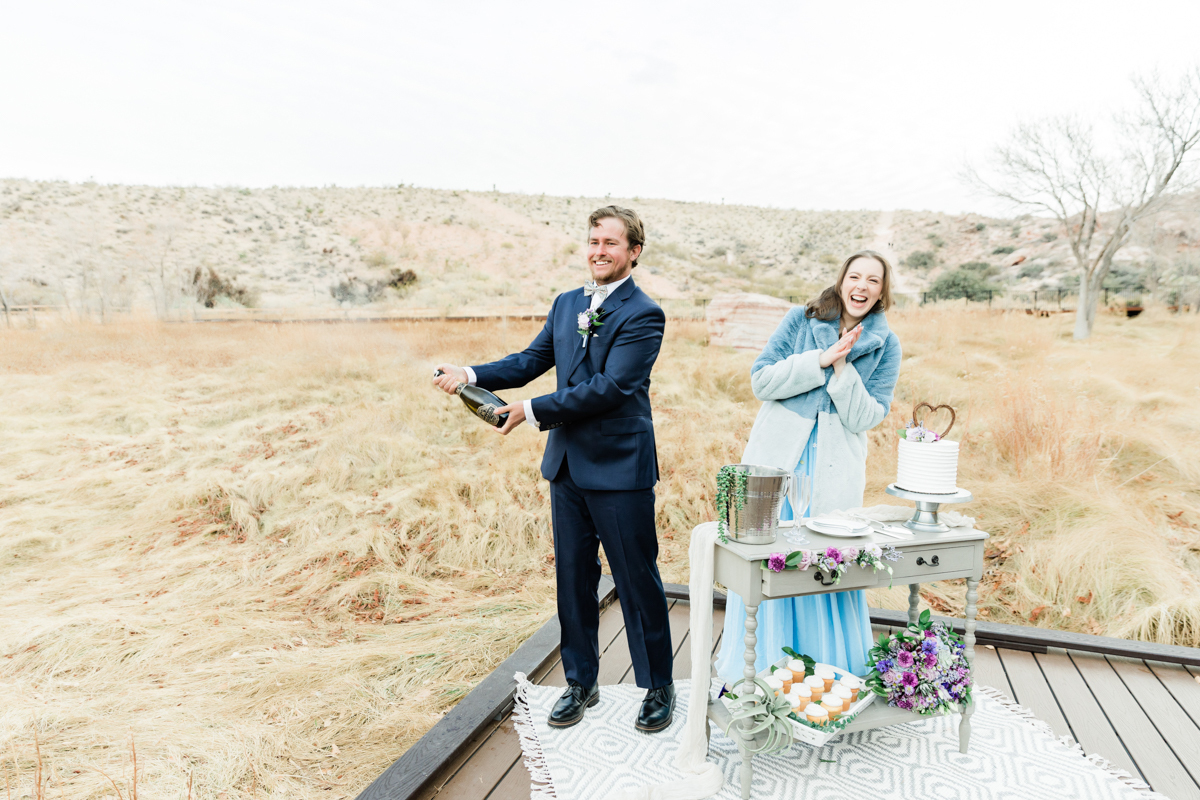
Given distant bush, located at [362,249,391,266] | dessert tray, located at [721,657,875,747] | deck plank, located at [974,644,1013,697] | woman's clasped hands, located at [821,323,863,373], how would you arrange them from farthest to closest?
1. distant bush, located at [362,249,391,266]
2. deck plank, located at [974,644,1013,697]
3. woman's clasped hands, located at [821,323,863,373]
4. dessert tray, located at [721,657,875,747]

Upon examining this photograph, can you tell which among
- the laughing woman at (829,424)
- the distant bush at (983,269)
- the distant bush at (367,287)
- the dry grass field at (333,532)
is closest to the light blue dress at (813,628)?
the laughing woman at (829,424)

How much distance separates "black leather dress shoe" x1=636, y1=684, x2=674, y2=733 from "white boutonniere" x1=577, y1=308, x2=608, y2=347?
4.53 feet

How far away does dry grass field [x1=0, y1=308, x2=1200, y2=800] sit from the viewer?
9.05ft

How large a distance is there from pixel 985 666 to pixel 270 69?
43.4ft

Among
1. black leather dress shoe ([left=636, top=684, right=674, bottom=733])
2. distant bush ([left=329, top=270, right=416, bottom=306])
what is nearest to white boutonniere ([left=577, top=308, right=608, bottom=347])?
black leather dress shoe ([left=636, top=684, right=674, bottom=733])

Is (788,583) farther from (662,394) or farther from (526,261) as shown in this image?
(526,261)

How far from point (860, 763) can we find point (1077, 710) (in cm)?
109

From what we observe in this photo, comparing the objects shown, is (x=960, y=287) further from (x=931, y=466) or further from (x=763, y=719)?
(x=763, y=719)

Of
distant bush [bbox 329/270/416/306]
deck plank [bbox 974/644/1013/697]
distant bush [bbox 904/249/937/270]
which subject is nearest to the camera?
deck plank [bbox 974/644/1013/697]

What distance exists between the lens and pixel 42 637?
3611mm

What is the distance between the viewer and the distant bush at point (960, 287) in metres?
18.5

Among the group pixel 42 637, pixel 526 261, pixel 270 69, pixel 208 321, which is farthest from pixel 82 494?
pixel 526 261

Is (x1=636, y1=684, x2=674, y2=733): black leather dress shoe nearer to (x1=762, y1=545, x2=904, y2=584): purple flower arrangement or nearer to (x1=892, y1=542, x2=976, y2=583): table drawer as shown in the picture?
(x1=762, y1=545, x2=904, y2=584): purple flower arrangement

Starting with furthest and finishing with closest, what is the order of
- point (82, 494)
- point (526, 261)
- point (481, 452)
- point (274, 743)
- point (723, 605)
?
point (526, 261) → point (481, 452) → point (82, 494) → point (723, 605) → point (274, 743)
